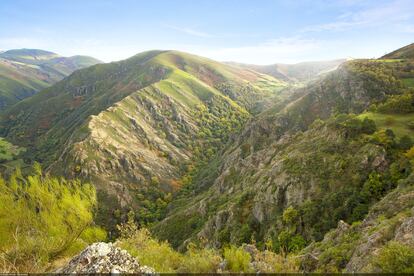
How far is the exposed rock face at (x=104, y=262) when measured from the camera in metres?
15.4

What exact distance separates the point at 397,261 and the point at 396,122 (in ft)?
145

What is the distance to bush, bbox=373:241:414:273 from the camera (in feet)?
41.2

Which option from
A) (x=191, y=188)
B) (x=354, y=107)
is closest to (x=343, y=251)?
(x=354, y=107)

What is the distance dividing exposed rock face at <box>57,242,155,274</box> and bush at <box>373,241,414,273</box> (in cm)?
1147

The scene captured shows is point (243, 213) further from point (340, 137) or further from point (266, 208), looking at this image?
point (340, 137)

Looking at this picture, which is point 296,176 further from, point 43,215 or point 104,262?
point 104,262

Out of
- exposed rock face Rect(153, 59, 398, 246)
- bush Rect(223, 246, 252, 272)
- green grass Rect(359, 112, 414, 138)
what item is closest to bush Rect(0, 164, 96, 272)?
bush Rect(223, 246, 252, 272)

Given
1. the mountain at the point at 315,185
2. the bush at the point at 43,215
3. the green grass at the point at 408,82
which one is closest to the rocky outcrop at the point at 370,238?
the mountain at the point at 315,185

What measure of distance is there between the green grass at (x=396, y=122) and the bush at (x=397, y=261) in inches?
1430

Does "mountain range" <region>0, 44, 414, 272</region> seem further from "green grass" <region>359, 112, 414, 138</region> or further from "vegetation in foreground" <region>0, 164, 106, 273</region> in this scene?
"vegetation in foreground" <region>0, 164, 106, 273</region>

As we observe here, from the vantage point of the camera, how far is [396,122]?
4941 cm

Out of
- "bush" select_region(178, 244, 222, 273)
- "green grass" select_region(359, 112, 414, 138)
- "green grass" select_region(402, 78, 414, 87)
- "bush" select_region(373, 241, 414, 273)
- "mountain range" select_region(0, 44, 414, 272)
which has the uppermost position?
"green grass" select_region(402, 78, 414, 87)

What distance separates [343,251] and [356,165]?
2349 cm

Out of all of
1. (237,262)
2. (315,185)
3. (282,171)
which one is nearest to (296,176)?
(315,185)
